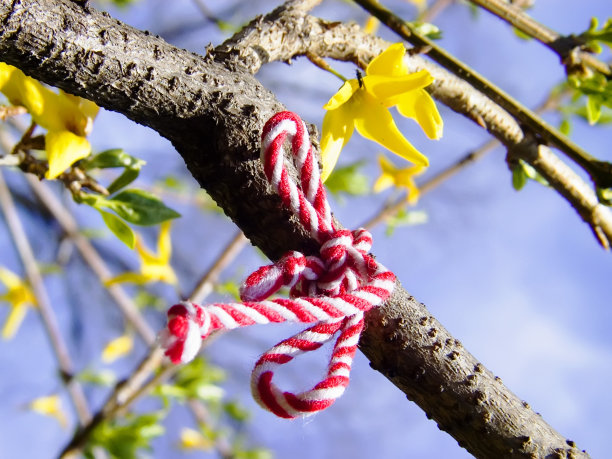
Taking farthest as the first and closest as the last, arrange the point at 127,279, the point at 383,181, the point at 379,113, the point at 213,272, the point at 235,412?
the point at 235,412, the point at 383,181, the point at 213,272, the point at 127,279, the point at 379,113

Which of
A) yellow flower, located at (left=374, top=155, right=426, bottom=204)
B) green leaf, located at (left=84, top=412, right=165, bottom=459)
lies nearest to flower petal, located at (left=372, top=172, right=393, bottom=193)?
yellow flower, located at (left=374, top=155, right=426, bottom=204)

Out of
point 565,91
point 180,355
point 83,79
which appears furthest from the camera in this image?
point 565,91

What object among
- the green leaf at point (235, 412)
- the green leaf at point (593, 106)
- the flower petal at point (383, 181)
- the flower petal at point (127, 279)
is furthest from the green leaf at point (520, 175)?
the green leaf at point (235, 412)

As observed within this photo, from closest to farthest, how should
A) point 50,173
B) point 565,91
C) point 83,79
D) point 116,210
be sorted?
point 83,79 < point 50,173 < point 116,210 < point 565,91

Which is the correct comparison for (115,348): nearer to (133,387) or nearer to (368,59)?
(133,387)

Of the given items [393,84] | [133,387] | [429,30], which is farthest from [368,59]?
[133,387]

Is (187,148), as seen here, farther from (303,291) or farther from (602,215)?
(602,215)

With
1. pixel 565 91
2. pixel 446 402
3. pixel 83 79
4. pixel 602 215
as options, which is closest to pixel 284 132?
pixel 83 79
